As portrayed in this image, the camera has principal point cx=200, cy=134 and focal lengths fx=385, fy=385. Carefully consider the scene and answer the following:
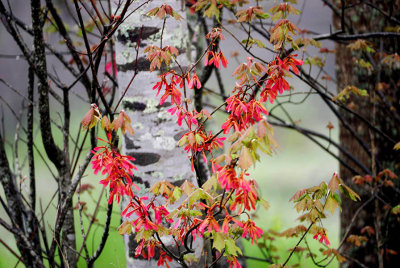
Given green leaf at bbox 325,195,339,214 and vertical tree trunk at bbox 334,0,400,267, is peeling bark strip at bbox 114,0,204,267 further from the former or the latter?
vertical tree trunk at bbox 334,0,400,267

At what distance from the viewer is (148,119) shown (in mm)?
1495

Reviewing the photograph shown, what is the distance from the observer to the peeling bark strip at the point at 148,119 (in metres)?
1.49

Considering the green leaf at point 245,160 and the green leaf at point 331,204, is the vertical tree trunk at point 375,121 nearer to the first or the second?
the green leaf at point 331,204

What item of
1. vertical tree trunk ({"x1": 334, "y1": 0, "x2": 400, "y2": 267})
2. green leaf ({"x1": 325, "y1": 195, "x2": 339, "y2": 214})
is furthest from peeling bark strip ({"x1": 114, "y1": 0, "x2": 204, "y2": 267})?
vertical tree trunk ({"x1": 334, "y1": 0, "x2": 400, "y2": 267})

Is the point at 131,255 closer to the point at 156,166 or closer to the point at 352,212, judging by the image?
the point at 156,166

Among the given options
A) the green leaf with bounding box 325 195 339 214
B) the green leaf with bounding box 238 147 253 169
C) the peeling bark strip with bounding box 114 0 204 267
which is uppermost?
the peeling bark strip with bounding box 114 0 204 267

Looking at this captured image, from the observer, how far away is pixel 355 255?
293 cm

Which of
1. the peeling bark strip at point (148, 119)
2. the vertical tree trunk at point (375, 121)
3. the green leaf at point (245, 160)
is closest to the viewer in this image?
the green leaf at point (245, 160)

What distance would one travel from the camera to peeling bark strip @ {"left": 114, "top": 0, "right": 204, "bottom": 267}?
1486mm

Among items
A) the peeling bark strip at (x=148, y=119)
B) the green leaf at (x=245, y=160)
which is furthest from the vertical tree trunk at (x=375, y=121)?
the green leaf at (x=245, y=160)

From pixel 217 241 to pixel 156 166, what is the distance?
513 millimetres

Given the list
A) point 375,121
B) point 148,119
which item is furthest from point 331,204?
point 375,121

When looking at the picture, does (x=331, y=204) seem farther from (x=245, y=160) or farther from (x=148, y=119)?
(x=148, y=119)

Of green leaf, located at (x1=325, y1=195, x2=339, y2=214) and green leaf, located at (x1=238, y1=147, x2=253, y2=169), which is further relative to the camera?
green leaf, located at (x1=325, y1=195, x2=339, y2=214)
